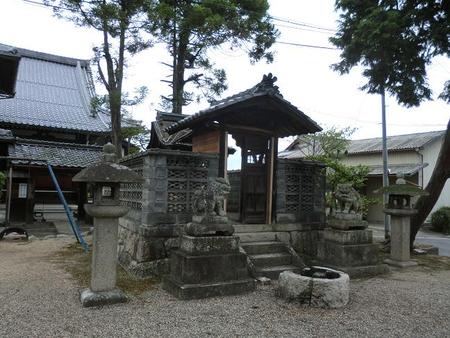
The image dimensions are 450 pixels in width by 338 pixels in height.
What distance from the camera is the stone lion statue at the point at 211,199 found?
7191 mm

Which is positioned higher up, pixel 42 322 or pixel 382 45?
pixel 382 45

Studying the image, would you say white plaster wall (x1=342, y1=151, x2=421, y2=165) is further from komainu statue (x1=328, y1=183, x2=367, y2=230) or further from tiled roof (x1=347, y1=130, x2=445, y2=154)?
komainu statue (x1=328, y1=183, x2=367, y2=230)

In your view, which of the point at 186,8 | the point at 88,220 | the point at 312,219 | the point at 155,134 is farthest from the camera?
the point at 88,220

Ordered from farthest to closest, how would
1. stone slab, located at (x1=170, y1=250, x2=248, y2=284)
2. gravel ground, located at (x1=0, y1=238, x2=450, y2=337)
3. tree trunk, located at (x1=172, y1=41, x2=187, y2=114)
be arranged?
tree trunk, located at (x1=172, y1=41, x2=187, y2=114) → stone slab, located at (x1=170, y1=250, x2=248, y2=284) → gravel ground, located at (x1=0, y1=238, x2=450, y2=337)

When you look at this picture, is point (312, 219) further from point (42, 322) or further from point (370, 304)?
point (42, 322)

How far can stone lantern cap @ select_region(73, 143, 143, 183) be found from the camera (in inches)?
250

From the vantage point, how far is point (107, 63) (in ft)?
43.8

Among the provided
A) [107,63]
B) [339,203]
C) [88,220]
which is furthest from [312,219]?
[88,220]

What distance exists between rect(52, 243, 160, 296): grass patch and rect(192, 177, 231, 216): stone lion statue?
1.90 metres

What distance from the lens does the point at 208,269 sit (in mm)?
6770

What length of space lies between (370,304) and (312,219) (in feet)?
13.1

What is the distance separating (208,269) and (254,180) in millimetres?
3554

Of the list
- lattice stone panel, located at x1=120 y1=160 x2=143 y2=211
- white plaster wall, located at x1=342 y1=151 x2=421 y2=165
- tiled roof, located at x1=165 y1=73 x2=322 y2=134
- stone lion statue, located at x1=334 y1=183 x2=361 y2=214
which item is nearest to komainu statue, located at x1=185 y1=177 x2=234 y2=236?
tiled roof, located at x1=165 y1=73 x2=322 y2=134

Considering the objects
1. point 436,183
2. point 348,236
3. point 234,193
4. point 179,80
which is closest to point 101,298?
point 348,236
